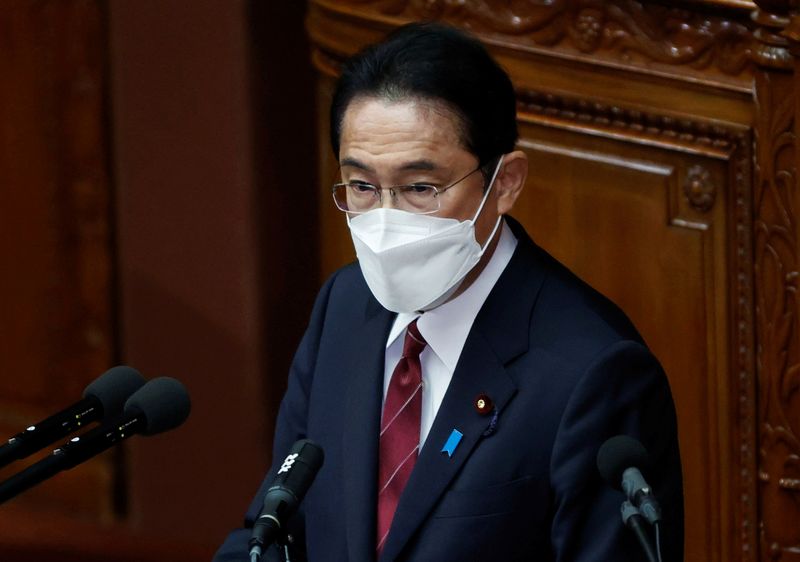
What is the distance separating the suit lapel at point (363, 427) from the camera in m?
2.66

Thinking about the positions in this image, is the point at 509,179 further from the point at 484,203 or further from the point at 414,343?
the point at 414,343

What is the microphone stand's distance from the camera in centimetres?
201

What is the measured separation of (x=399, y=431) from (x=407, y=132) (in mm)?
494

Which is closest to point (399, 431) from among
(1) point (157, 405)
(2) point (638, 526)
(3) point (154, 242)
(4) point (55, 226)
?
(1) point (157, 405)

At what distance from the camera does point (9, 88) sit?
17.2ft

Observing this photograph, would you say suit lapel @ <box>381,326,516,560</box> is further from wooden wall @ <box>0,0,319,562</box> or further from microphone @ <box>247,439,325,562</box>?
wooden wall @ <box>0,0,319,562</box>

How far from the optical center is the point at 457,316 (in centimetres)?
275

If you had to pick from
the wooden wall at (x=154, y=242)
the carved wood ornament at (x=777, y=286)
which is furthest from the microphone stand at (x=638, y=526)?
the wooden wall at (x=154, y=242)

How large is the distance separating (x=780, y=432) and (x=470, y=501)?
63.0 inches

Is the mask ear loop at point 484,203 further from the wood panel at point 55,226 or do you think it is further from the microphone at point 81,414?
the wood panel at point 55,226

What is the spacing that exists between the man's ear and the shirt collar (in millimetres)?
48

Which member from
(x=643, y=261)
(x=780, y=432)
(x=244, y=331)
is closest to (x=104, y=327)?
(x=244, y=331)

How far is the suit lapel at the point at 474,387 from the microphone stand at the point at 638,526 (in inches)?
21.4

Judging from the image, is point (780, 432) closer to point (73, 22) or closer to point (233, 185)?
point (233, 185)
